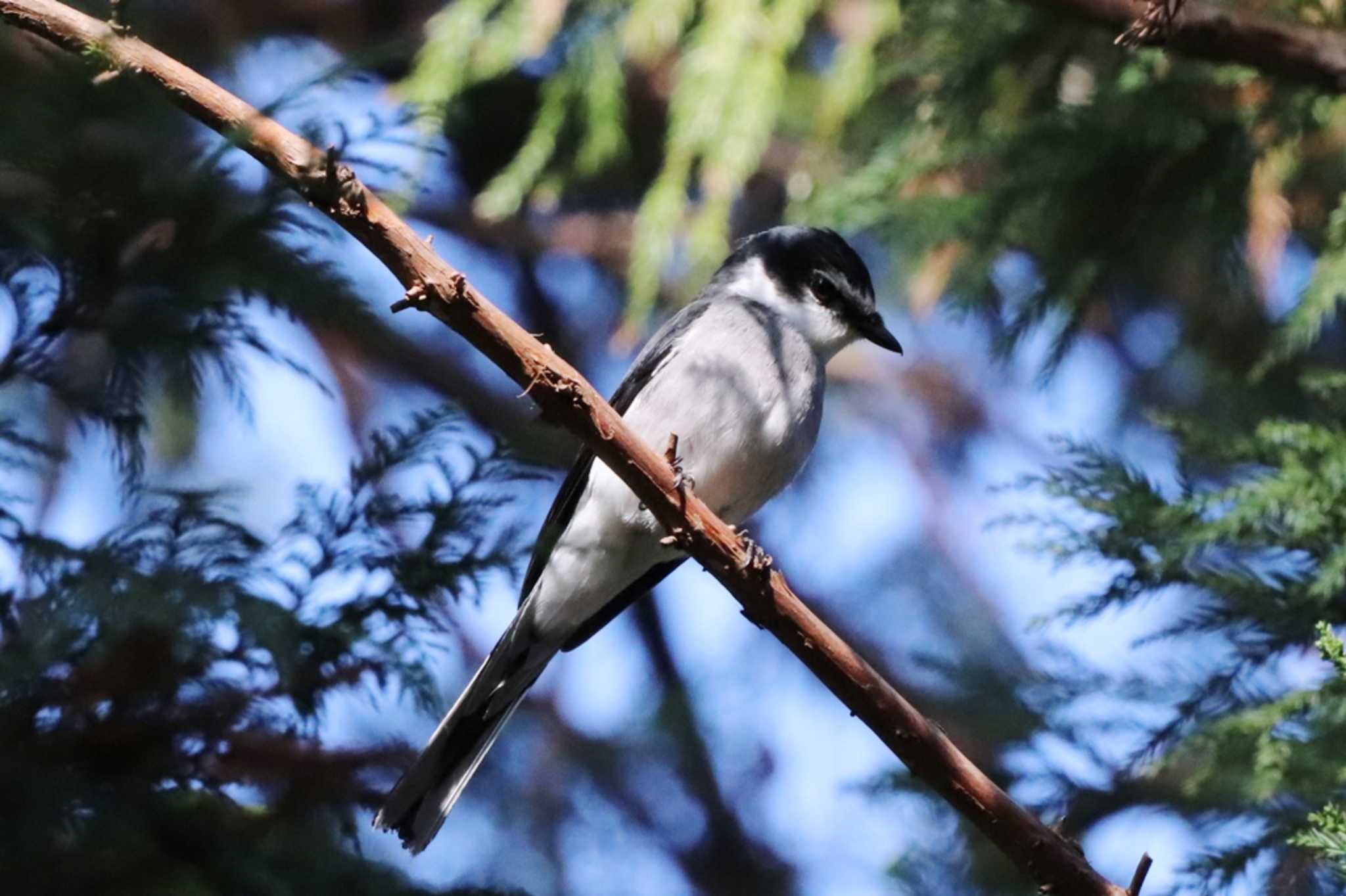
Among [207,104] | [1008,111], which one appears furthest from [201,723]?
[1008,111]

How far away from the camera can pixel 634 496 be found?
356 centimetres

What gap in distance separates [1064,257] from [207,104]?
2598mm

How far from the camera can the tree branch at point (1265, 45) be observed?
12.1 ft

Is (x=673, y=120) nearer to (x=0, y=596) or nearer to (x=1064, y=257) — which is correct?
(x=1064, y=257)

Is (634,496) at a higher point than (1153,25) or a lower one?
lower

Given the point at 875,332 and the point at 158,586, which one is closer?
the point at 158,586

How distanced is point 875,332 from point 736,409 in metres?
0.73

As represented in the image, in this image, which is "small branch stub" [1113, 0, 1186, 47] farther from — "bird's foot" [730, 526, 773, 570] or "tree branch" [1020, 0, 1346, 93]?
"bird's foot" [730, 526, 773, 570]

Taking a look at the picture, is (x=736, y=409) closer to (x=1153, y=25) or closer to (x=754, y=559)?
(x=754, y=559)

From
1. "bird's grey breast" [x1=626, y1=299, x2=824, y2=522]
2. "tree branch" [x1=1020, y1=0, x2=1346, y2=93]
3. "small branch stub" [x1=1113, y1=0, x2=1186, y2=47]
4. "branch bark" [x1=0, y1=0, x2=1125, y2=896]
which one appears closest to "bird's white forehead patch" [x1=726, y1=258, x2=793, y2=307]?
"bird's grey breast" [x1=626, y1=299, x2=824, y2=522]

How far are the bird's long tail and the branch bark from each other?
1.15m

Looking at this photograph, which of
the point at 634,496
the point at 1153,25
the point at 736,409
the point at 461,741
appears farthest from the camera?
the point at 736,409

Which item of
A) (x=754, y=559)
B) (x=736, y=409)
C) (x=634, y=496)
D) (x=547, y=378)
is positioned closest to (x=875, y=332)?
(x=736, y=409)

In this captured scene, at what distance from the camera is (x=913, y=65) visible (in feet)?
14.5
